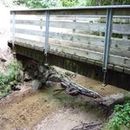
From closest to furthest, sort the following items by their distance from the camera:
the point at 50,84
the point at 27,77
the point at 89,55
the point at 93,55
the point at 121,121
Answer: the point at 121,121
the point at 93,55
the point at 89,55
the point at 50,84
the point at 27,77

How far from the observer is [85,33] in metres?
7.71

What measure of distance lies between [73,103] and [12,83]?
247 cm

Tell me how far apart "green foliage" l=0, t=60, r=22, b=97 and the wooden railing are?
136cm

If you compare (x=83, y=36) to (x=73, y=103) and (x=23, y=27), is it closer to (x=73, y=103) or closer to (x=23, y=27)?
(x=73, y=103)

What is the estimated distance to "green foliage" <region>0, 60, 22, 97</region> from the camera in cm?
1091

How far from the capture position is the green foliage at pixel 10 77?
10906 mm

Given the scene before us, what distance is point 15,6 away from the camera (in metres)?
17.2

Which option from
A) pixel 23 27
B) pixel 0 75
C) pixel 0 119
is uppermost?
pixel 23 27

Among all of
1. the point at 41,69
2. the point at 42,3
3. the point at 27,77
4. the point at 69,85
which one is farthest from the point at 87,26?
the point at 42,3

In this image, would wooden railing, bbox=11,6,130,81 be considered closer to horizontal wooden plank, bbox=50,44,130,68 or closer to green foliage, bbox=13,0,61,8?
horizontal wooden plank, bbox=50,44,130,68

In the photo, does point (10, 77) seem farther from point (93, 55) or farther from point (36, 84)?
point (93, 55)

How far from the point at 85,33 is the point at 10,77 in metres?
4.43

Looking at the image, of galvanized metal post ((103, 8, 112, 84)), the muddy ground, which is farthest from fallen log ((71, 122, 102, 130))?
galvanized metal post ((103, 8, 112, 84))

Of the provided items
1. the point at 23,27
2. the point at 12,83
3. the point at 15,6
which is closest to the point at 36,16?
the point at 23,27
